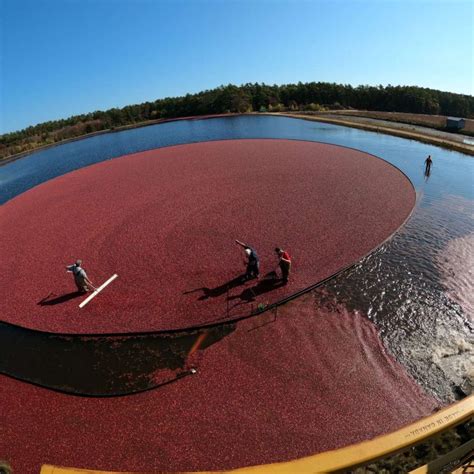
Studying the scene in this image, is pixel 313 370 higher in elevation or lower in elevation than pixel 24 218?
lower

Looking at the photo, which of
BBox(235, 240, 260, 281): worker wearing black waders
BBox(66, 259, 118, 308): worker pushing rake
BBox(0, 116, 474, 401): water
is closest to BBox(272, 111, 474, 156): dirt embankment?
BBox(0, 116, 474, 401): water

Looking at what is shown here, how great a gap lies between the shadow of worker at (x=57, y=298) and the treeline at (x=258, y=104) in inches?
1806

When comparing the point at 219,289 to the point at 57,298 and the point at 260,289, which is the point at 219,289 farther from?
the point at 57,298

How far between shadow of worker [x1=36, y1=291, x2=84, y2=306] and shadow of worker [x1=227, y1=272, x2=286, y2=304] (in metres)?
5.19

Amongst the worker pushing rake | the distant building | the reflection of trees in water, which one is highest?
the distant building

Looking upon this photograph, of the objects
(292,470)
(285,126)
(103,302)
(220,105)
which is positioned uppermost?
(220,105)

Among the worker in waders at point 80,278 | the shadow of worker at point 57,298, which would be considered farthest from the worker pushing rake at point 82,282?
the shadow of worker at point 57,298

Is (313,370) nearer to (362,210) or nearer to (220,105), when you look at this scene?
(362,210)

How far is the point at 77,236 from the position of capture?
1566cm

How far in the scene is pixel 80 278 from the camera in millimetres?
11062

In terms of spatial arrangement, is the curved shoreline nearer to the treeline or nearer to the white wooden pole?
the treeline

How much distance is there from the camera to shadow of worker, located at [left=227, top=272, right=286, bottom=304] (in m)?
10.5

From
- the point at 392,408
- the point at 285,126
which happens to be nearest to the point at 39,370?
the point at 392,408

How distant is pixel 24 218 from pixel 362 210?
707 inches
